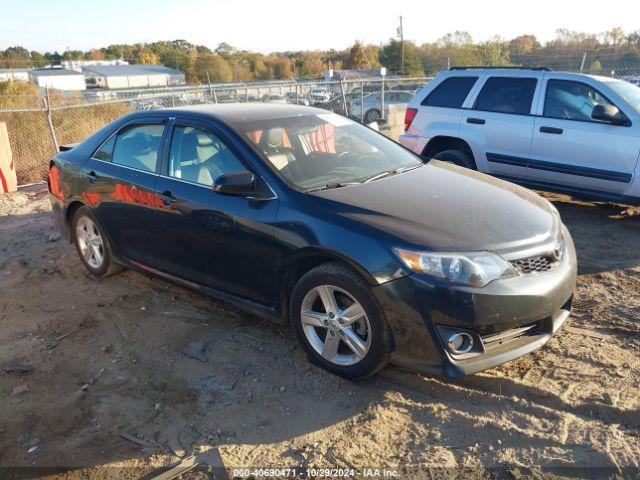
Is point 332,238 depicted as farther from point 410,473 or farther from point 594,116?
point 594,116

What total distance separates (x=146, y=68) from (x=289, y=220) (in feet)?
221

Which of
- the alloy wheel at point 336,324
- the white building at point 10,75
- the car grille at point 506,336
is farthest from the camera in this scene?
the white building at point 10,75

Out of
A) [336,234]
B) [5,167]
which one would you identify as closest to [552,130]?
[336,234]

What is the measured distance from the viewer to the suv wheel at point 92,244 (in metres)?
4.93

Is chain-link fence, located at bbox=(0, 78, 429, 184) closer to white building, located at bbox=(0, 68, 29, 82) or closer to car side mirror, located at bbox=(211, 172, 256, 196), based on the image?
white building, located at bbox=(0, 68, 29, 82)

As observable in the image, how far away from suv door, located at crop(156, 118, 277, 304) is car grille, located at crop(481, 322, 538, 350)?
4.58ft

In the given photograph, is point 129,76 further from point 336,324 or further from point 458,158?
point 336,324

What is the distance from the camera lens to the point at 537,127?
262 inches

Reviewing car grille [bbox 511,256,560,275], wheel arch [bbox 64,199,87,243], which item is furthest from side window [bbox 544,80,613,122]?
wheel arch [bbox 64,199,87,243]

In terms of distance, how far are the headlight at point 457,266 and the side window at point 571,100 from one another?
14.2 ft

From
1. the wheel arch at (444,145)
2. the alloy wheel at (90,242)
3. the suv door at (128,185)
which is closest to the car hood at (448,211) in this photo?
the suv door at (128,185)

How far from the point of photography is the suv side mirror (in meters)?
6.04

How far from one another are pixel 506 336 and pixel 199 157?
248 cm

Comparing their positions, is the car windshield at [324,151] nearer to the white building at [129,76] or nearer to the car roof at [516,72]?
the car roof at [516,72]
